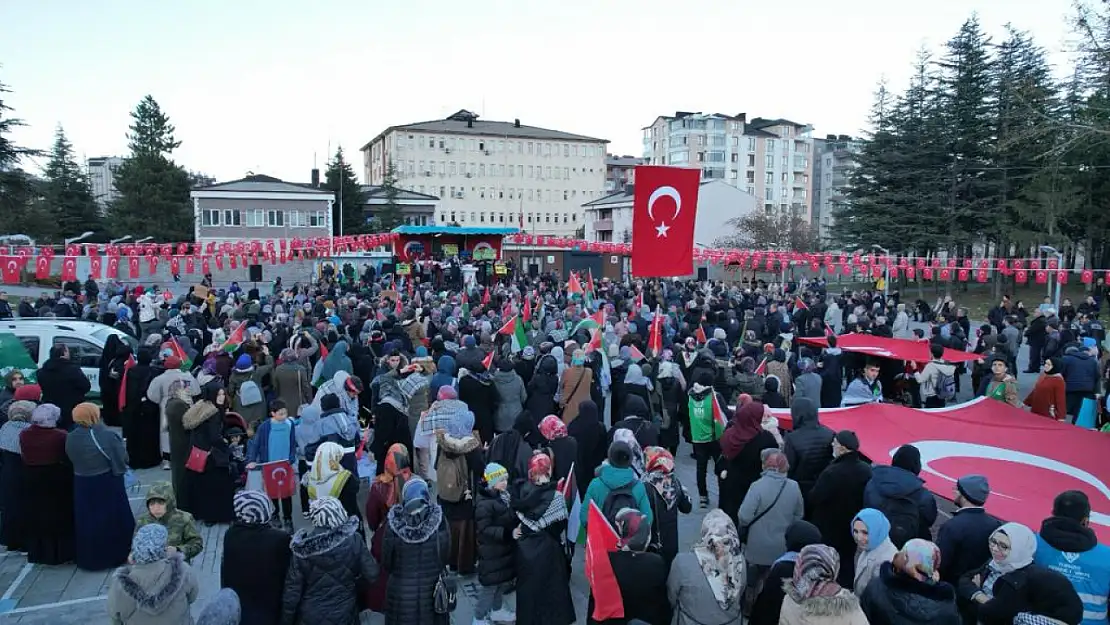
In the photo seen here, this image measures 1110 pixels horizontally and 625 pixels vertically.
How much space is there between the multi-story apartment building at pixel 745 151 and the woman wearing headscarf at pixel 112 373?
236ft

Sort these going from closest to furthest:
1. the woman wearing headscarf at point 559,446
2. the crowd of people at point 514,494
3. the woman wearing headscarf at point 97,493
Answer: the crowd of people at point 514,494 → the woman wearing headscarf at point 97,493 → the woman wearing headscarf at point 559,446

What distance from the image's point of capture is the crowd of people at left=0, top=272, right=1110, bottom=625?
13.5 feet

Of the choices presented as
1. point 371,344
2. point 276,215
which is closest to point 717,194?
point 276,215

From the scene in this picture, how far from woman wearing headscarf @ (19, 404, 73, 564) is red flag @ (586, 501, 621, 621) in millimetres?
4918

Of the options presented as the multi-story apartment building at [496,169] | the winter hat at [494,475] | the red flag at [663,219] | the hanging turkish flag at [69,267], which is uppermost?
the multi-story apartment building at [496,169]

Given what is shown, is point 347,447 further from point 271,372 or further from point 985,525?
point 985,525

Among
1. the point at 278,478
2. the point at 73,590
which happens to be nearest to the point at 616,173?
the point at 278,478

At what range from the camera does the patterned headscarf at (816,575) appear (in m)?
3.61

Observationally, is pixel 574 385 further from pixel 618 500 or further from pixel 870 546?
pixel 870 546

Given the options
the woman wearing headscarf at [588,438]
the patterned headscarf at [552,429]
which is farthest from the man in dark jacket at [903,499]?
the woman wearing headscarf at [588,438]

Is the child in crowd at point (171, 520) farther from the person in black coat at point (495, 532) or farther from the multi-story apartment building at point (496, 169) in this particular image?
the multi-story apartment building at point (496, 169)

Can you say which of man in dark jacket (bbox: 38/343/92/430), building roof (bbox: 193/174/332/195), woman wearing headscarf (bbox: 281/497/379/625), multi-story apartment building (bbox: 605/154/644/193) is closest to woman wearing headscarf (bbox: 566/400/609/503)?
woman wearing headscarf (bbox: 281/497/379/625)

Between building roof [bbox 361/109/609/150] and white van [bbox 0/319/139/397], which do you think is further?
building roof [bbox 361/109/609/150]

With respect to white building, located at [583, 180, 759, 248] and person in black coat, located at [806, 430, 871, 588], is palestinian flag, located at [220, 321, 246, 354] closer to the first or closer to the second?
person in black coat, located at [806, 430, 871, 588]
